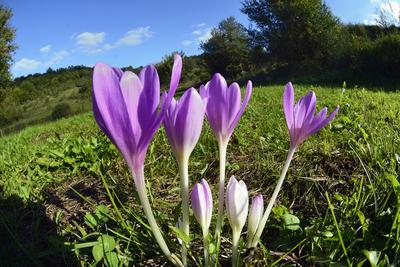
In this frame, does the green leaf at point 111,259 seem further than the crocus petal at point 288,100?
Yes

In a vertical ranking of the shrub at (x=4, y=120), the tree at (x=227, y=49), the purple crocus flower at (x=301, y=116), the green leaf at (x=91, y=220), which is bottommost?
the green leaf at (x=91, y=220)

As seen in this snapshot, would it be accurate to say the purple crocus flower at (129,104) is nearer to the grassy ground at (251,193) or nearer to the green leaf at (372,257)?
the grassy ground at (251,193)

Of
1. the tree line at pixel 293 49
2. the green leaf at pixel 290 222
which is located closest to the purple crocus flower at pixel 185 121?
the green leaf at pixel 290 222

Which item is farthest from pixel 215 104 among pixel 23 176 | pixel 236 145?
pixel 23 176

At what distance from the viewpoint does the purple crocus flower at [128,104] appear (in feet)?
2.40

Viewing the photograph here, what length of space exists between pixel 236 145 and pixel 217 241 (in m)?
1.44

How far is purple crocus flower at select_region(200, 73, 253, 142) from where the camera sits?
3.17 ft

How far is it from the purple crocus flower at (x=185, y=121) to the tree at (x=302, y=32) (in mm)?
20381

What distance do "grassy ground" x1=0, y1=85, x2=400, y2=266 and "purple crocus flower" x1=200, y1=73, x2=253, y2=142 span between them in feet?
1.07

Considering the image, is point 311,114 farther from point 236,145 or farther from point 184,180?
point 236,145

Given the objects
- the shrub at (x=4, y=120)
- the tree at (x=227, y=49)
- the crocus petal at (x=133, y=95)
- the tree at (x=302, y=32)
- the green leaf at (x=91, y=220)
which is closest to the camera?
the crocus petal at (x=133, y=95)

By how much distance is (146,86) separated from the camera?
30.4 inches

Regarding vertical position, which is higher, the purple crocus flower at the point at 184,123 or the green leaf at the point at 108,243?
the purple crocus flower at the point at 184,123

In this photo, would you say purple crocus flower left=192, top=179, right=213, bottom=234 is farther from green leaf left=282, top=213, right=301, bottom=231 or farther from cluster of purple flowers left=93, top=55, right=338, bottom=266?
green leaf left=282, top=213, right=301, bottom=231
